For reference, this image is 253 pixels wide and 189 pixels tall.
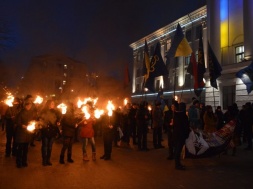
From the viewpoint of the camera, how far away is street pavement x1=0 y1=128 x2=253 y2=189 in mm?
7316

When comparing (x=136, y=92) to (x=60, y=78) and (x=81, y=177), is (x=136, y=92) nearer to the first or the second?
(x=60, y=78)

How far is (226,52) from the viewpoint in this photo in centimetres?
2825

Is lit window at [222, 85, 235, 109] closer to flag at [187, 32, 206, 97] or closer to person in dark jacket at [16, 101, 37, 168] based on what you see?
flag at [187, 32, 206, 97]

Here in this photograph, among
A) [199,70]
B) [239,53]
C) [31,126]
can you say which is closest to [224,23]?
[239,53]

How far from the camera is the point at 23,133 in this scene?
9.31m

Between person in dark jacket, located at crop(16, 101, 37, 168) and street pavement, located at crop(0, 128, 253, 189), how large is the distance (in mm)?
297

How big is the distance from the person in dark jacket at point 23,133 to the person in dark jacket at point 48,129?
42 cm

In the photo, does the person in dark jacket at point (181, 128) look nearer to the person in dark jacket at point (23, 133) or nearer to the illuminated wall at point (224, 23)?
the person in dark jacket at point (23, 133)

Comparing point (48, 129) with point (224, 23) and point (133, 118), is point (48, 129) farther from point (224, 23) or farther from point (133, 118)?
point (224, 23)

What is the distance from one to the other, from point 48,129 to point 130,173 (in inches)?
114

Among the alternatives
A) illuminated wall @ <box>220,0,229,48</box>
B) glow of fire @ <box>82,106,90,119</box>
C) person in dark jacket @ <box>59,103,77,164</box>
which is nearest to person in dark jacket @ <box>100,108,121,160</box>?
glow of fire @ <box>82,106,90,119</box>

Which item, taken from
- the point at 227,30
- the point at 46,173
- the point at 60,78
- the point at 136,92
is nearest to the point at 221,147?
the point at 46,173

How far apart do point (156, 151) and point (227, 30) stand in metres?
19.1

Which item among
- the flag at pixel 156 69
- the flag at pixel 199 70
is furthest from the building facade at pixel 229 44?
the flag at pixel 156 69
